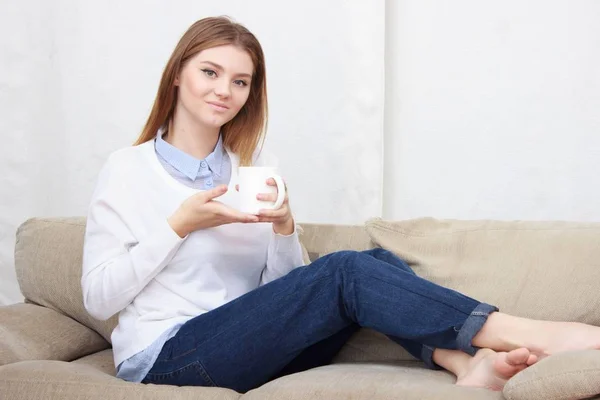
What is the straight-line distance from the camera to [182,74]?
1.98m

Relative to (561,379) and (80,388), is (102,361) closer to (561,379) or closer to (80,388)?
(80,388)

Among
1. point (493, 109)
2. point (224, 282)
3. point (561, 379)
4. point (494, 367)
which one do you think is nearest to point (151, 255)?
point (224, 282)

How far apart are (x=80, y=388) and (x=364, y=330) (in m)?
0.74

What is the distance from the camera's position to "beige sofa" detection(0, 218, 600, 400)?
1.66 m

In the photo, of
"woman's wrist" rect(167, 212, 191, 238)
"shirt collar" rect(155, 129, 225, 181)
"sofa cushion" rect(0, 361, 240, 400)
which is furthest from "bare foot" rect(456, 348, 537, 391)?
"shirt collar" rect(155, 129, 225, 181)

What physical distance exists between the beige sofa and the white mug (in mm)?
346

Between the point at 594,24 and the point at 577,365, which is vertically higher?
the point at 594,24

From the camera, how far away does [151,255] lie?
1.76m

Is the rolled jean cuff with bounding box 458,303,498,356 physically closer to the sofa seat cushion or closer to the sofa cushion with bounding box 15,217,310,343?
the sofa seat cushion

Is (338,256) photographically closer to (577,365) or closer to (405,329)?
(405,329)

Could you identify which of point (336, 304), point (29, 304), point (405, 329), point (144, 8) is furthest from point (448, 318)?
point (144, 8)

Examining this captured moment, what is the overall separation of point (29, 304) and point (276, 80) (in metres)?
1.10

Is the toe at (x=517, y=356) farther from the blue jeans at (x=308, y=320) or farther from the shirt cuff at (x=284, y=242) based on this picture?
the shirt cuff at (x=284, y=242)

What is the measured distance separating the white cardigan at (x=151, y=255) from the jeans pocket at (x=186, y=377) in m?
0.07
